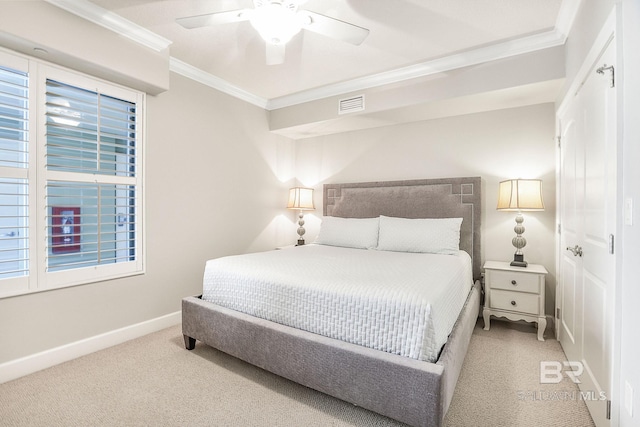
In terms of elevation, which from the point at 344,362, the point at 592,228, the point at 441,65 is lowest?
the point at 344,362

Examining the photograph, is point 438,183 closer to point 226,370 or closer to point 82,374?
point 226,370

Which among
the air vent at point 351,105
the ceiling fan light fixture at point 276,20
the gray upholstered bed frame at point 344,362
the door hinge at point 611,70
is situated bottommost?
the gray upholstered bed frame at point 344,362

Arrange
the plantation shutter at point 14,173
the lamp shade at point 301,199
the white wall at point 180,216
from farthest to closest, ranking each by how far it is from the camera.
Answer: the lamp shade at point 301,199 → the white wall at point 180,216 → the plantation shutter at point 14,173

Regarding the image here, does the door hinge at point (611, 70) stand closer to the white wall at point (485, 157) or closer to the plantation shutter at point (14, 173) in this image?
the white wall at point (485, 157)

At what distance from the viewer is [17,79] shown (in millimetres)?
2051

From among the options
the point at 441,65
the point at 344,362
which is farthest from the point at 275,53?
the point at 344,362

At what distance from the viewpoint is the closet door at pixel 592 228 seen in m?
1.39

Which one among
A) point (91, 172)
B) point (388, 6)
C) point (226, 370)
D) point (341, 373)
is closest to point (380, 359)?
point (341, 373)

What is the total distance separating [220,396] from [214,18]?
2.31 metres

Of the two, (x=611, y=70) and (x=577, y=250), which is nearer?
(x=611, y=70)

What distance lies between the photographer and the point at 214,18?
6.01 ft

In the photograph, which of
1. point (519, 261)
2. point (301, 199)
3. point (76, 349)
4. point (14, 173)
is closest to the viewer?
point (14, 173)

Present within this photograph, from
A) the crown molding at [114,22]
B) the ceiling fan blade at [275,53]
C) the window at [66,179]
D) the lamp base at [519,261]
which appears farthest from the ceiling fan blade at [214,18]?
the lamp base at [519,261]

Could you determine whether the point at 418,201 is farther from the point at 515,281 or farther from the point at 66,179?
the point at 66,179
